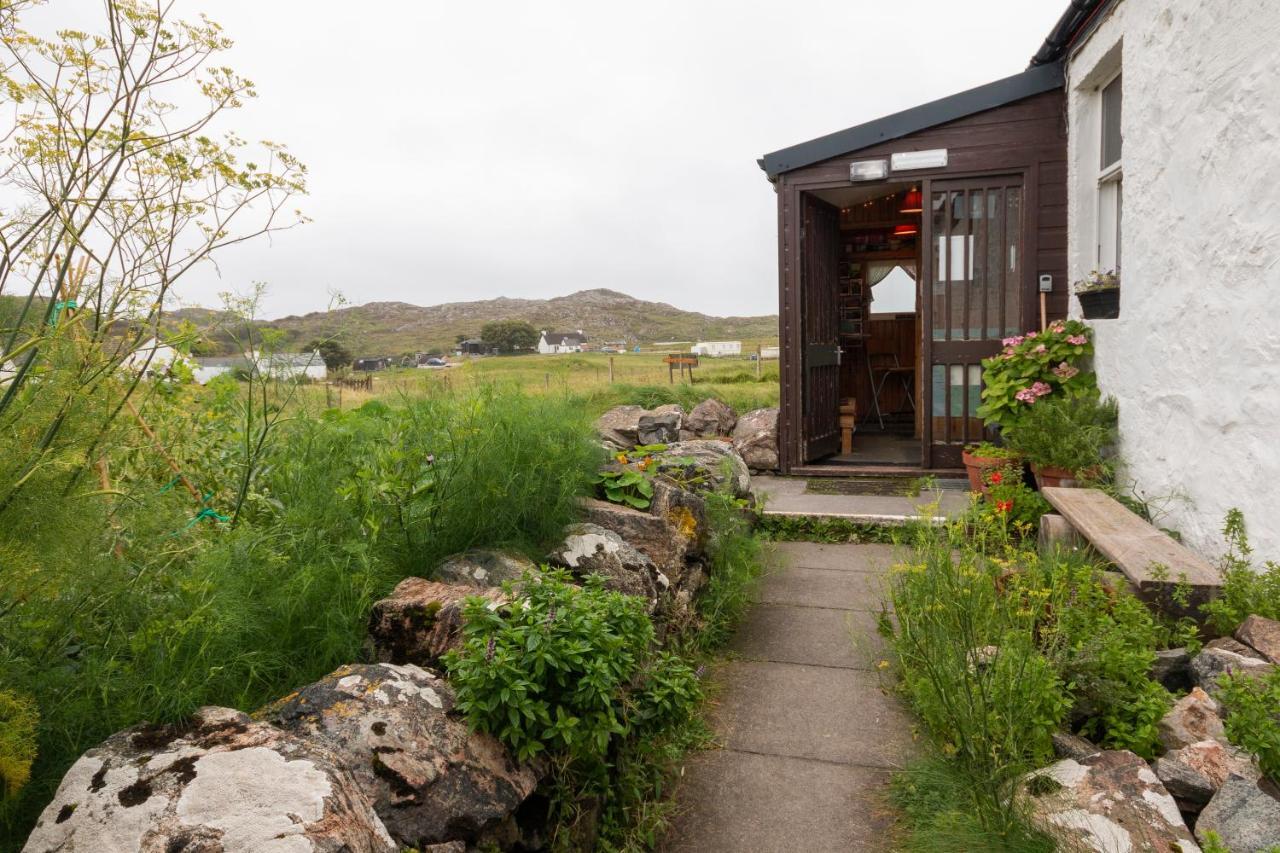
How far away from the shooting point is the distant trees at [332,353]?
2.88 meters

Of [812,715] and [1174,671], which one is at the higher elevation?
[1174,671]

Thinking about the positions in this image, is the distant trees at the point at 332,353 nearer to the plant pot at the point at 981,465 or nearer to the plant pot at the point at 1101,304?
the plant pot at the point at 981,465

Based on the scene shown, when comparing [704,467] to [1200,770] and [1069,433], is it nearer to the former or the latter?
[1069,433]

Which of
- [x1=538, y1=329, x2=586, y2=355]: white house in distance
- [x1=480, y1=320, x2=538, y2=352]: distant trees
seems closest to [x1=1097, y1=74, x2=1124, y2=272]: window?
[x1=538, y1=329, x2=586, y2=355]: white house in distance

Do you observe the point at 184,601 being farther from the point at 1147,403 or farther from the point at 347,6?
the point at 1147,403

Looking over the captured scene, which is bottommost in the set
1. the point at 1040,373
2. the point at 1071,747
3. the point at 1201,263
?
the point at 1071,747

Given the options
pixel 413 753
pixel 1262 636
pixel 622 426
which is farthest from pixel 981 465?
pixel 413 753

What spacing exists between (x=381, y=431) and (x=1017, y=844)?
2.72 metres

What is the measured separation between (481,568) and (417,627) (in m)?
0.51

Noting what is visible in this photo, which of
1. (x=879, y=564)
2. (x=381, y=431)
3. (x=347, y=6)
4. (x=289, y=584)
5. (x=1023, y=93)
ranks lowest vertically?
(x=879, y=564)

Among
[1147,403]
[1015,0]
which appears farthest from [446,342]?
[1147,403]

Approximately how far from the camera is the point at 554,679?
7.50ft

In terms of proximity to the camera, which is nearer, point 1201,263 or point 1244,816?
point 1244,816

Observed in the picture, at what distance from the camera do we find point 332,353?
3191 millimetres
